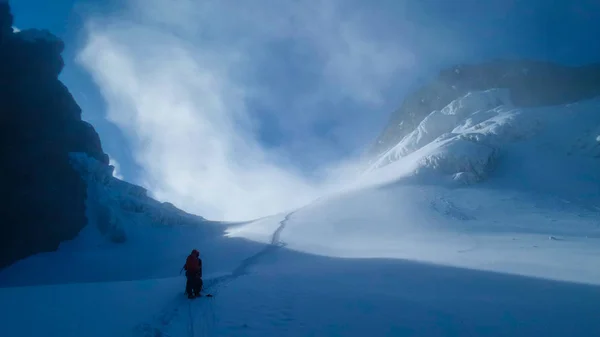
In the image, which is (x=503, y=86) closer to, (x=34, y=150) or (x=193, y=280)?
(x=193, y=280)

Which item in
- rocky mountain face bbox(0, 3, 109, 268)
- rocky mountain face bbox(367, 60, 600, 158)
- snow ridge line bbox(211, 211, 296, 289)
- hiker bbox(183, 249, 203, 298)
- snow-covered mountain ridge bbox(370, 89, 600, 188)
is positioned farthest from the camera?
rocky mountain face bbox(367, 60, 600, 158)

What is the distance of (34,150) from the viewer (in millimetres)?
38469

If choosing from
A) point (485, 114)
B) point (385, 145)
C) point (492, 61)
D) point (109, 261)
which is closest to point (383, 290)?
point (109, 261)

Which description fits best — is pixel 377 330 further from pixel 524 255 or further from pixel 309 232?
pixel 309 232

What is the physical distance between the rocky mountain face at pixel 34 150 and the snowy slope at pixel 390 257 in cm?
249

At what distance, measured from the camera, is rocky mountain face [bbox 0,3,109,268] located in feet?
115

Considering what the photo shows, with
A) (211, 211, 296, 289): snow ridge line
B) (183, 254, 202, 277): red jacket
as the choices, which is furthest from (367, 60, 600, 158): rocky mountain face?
(183, 254, 202, 277): red jacket

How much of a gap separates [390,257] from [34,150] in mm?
43982

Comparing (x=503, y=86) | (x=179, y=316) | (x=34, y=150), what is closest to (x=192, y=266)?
(x=179, y=316)

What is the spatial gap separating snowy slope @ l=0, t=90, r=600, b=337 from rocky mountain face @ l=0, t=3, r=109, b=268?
2487mm

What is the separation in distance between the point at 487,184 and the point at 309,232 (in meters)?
34.0

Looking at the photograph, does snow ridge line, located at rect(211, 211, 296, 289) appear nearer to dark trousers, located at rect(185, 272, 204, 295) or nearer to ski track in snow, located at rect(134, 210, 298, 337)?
dark trousers, located at rect(185, 272, 204, 295)

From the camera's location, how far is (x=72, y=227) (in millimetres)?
41031

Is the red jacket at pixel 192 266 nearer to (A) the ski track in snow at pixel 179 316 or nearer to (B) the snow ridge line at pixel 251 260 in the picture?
Result: (A) the ski track in snow at pixel 179 316
